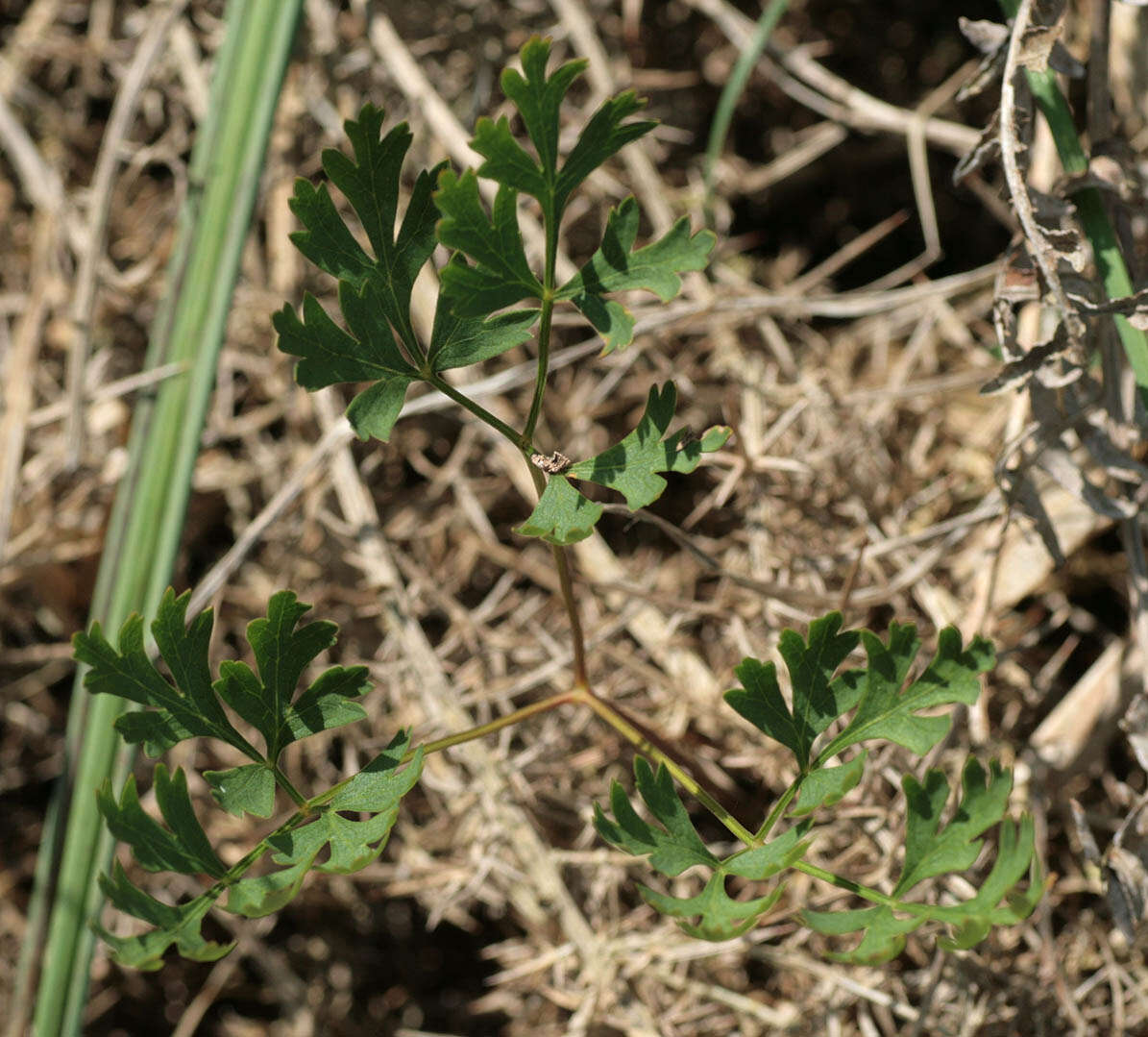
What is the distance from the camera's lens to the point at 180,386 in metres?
1.25

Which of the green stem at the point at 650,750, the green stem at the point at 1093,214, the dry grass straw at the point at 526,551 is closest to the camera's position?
the green stem at the point at 650,750

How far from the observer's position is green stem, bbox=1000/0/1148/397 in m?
0.94

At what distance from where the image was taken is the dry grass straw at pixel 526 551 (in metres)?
1.12

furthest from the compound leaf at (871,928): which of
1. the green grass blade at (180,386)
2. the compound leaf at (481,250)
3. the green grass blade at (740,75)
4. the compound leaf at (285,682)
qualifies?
the green grass blade at (740,75)

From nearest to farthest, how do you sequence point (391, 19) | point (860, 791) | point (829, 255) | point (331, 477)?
point (860, 791)
point (331, 477)
point (391, 19)
point (829, 255)

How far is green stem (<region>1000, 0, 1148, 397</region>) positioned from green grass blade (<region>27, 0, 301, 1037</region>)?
0.81 m

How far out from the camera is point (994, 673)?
1.19 meters

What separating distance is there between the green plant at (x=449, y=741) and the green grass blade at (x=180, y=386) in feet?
1.46

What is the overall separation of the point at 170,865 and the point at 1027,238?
32.5 inches

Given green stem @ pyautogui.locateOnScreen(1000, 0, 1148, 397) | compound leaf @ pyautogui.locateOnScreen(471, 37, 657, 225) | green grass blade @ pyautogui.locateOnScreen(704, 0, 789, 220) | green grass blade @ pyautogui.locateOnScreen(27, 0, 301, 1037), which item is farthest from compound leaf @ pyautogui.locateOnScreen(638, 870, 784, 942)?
green grass blade @ pyautogui.locateOnScreen(704, 0, 789, 220)

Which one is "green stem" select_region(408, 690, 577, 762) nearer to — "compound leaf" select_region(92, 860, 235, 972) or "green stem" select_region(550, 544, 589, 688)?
"green stem" select_region(550, 544, 589, 688)

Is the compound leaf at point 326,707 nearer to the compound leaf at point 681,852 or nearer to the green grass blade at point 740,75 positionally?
the compound leaf at point 681,852

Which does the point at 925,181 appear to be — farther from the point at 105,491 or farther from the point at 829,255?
the point at 105,491

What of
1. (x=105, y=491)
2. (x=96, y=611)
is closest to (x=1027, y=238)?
(x=96, y=611)
